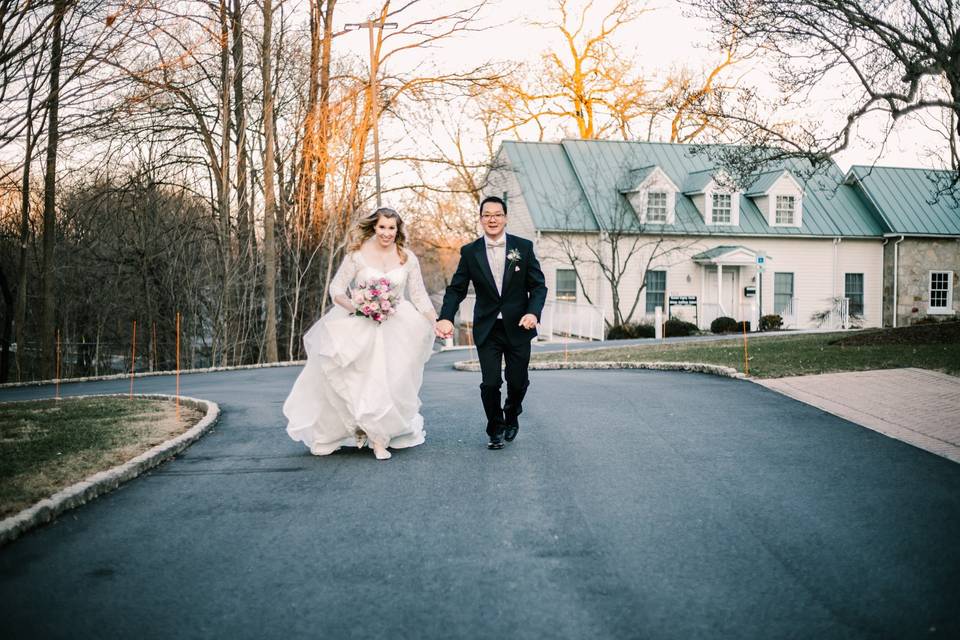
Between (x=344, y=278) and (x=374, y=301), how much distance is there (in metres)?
0.56

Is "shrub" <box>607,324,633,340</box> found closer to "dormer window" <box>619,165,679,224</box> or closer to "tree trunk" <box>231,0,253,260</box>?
"dormer window" <box>619,165,679,224</box>

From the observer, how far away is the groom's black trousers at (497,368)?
7.78m

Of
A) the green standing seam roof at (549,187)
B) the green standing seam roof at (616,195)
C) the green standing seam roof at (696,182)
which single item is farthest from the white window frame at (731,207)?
the green standing seam roof at (549,187)

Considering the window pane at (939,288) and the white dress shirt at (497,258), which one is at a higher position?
the window pane at (939,288)

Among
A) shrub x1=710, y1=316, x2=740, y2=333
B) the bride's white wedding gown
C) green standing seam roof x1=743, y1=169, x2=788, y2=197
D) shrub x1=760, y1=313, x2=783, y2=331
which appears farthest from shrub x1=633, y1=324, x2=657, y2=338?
the bride's white wedding gown

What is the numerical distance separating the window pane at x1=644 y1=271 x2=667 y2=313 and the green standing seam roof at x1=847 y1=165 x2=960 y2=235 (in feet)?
29.6

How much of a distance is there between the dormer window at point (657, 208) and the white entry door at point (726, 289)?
2.93m

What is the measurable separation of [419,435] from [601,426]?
204 centimetres

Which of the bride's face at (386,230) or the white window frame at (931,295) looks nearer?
the bride's face at (386,230)

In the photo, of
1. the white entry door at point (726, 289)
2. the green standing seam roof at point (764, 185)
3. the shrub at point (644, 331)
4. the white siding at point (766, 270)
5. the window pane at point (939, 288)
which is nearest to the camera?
the shrub at point (644, 331)

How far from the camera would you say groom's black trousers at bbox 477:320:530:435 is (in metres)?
7.78

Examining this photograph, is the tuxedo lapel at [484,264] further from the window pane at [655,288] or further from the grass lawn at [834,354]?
the window pane at [655,288]

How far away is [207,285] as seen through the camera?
25.2 meters

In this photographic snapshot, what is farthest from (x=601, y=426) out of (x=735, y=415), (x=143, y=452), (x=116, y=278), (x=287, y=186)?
(x=116, y=278)
